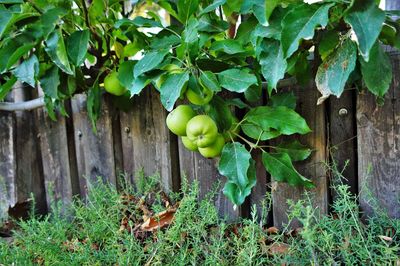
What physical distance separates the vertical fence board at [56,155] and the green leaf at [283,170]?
1.00 m

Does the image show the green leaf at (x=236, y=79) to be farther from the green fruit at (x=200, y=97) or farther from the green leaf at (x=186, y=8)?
the green leaf at (x=186, y=8)

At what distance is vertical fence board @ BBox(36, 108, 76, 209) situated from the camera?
185cm

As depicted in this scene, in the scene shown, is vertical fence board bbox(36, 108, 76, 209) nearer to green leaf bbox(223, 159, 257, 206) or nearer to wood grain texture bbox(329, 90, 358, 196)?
green leaf bbox(223, 159, 257, 206)

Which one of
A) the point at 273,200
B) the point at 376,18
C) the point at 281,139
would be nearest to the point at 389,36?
the point at 376,18

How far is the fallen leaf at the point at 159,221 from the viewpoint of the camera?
1.35m

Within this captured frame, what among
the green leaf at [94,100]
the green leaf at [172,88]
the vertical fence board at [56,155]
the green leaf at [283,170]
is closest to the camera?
the green leaf at [172,88]

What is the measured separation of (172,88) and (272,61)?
0.26 meters

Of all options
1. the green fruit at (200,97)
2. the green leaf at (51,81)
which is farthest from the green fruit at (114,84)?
the green fruit at (200,97)

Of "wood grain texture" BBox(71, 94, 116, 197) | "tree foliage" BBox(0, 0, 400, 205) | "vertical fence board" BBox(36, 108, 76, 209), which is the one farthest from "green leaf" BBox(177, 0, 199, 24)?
"vertical fence board" BBox(36, 108, 76, 209)

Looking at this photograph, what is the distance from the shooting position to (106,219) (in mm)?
1336

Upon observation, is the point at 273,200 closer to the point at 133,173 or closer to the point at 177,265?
the point at 177,265

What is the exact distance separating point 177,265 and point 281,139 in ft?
1.57

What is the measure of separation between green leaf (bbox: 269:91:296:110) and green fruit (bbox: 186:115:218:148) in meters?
0.19

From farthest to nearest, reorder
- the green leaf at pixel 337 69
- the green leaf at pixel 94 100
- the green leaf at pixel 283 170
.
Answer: the green leaf at pixel 94 100, the green leaf at pixel 283 170, the green leaf at pixel 337 69
